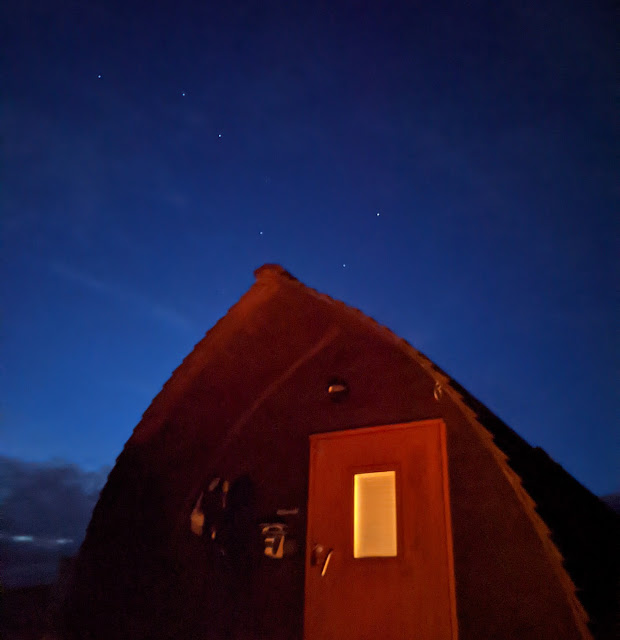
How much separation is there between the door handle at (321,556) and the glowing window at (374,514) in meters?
0.28

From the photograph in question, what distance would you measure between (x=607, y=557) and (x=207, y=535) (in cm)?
352

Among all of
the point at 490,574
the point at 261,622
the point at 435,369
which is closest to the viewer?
the point at 490,574

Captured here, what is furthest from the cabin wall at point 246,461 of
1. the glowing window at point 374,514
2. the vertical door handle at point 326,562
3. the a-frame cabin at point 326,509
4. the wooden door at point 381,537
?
the glowing window at point 374,514

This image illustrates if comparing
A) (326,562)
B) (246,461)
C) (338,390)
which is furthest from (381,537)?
(246,461)

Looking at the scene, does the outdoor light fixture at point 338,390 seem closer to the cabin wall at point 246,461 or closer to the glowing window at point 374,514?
the cabin wall at point 246,461

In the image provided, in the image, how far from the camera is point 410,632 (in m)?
4.55

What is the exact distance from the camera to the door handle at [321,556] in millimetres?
5195

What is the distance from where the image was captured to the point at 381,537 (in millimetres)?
5043

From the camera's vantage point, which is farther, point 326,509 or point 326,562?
point 326,509

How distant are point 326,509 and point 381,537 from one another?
578 millimetres

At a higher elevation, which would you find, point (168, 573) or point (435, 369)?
point (435, 369)

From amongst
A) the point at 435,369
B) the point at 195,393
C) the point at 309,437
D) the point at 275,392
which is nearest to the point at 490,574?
the point at 435,369

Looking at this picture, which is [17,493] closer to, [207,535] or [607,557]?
[207,535]

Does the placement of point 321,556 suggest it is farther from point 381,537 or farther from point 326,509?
point 381,537
